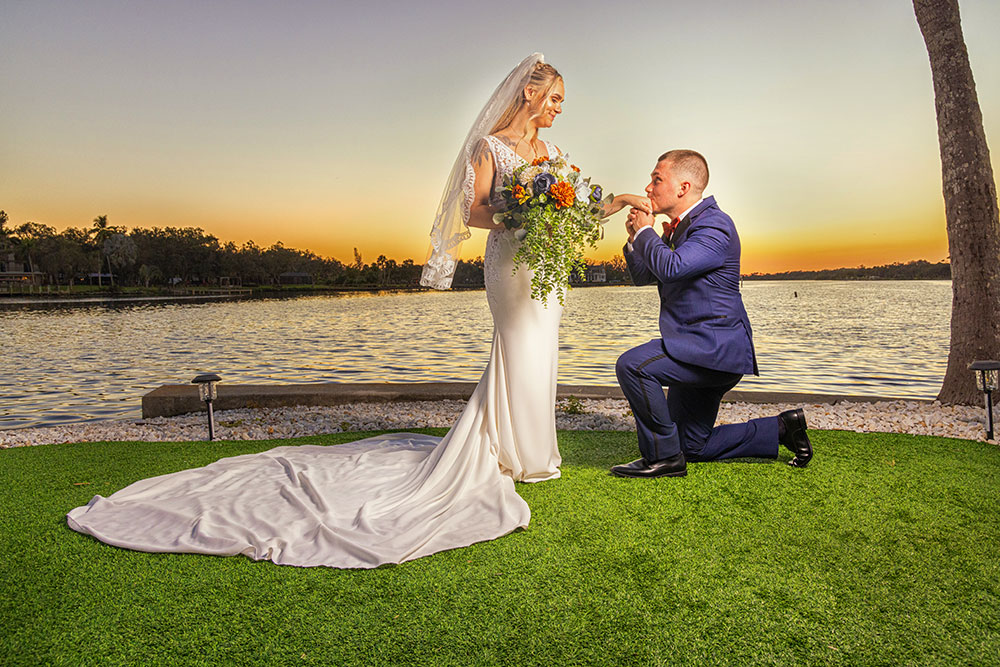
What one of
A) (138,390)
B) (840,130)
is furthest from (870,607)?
(840,130)

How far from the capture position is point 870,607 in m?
2.86

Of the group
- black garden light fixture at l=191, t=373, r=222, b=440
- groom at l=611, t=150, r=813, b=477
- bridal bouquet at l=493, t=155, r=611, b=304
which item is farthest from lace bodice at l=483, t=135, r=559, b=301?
black garden light fixture at l=191, t=373, r=222, b=440

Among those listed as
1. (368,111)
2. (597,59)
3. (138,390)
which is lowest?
(138,390)

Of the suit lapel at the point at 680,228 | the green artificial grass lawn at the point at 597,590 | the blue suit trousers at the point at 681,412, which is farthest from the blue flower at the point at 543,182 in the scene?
the green artificial grass lawn at the point at 597,590

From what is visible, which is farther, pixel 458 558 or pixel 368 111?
pixel 368 111

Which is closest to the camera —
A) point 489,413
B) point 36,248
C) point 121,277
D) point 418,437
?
point 489,413

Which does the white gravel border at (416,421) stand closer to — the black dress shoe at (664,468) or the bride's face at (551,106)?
the black dress shoe at (664,468)


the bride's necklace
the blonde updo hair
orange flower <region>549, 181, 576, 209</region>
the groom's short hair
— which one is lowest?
orange flower <region>549, 181, 576, 209</region>

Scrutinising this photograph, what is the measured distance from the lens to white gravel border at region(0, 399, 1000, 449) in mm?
6898

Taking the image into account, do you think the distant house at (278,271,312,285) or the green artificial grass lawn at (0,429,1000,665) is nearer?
the green artificial grass lawn at (0,429,1000,665)

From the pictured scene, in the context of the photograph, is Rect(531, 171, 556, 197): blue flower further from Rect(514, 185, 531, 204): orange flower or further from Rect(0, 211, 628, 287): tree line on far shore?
Rect(0, 211, 628, 287): tree line on far shore

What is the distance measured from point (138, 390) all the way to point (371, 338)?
13415 millimetres

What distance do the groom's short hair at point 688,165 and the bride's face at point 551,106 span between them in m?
0.84

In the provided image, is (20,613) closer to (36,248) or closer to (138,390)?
(138,390)
